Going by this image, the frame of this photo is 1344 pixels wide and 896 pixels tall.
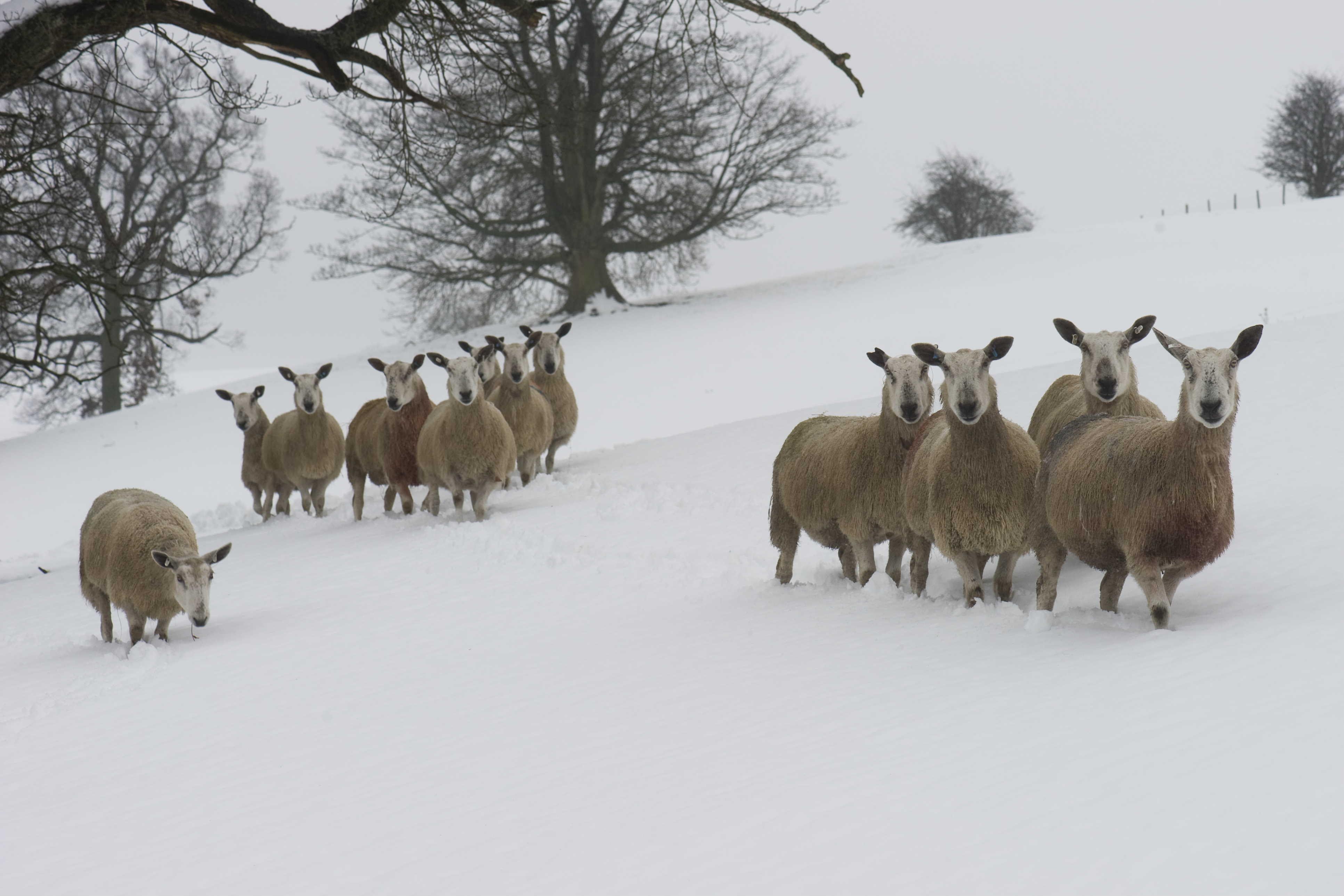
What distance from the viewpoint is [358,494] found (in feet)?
43.9

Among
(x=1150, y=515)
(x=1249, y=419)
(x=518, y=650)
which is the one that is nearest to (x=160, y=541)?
(x=518, y=650)

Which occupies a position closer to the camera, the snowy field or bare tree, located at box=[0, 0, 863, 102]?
the snowy field

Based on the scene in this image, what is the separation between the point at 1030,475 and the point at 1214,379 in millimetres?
1410

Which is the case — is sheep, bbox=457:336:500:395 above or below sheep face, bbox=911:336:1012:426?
above

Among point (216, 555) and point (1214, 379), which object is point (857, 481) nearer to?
point (1214, 379)

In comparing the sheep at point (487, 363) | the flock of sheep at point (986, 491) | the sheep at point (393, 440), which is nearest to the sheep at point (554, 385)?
the sheep at point (487, 363)

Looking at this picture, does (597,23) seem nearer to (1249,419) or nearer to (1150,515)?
(1249,419)

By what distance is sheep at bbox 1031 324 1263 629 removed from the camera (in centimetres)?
536

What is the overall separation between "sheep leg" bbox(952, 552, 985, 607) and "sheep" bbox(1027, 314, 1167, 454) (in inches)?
34.5

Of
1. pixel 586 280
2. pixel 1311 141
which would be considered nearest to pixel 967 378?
pixel 586 280

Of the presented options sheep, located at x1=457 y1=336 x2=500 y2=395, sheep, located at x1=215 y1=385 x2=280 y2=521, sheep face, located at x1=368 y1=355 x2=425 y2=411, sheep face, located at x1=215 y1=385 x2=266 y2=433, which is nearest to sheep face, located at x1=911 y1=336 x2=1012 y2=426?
sheep, located at x1=457 y1=336 x2=500 y2=395

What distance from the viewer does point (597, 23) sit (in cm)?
2792

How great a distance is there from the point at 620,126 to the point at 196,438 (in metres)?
11.6

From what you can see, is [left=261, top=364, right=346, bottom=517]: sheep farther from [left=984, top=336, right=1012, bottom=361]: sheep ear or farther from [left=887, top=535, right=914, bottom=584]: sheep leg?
[left=984, top=336, right=1012, bottom=361]: sheep ear
